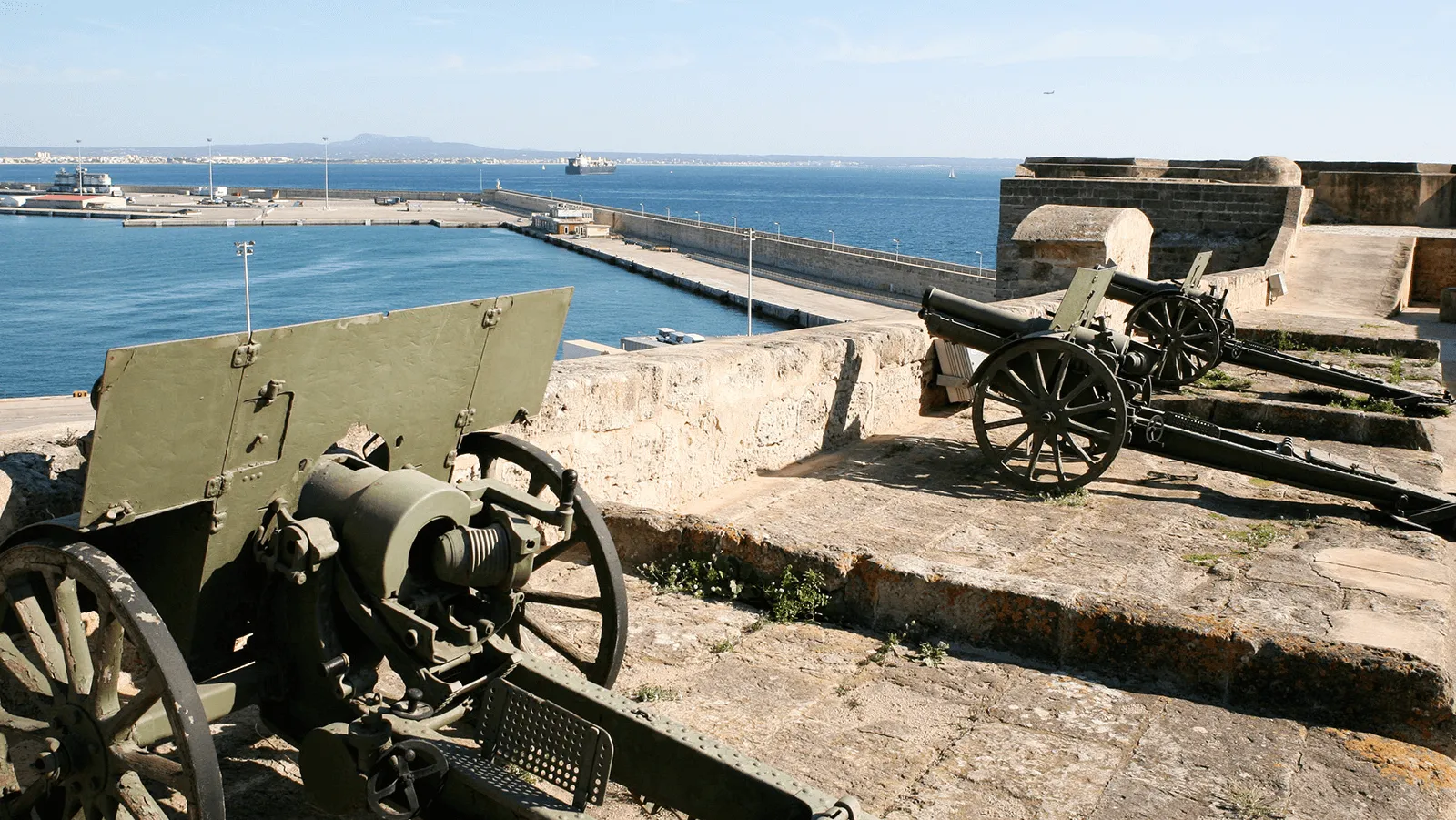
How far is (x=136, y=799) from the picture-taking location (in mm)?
2479

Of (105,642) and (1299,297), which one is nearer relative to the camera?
(105,642)

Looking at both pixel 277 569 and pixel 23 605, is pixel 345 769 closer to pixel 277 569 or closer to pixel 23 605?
pixel 277 569

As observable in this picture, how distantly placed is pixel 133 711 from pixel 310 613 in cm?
43

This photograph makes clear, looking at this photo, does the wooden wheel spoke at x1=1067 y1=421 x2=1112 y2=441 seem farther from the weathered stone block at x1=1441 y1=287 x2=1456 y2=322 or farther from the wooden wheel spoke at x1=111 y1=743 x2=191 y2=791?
the weathered stone block at x1=1441 y1=287 x2=1456 y2=322

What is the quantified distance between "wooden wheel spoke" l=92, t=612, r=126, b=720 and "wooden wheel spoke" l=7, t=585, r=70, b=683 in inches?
9.2

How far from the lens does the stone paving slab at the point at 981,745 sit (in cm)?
296

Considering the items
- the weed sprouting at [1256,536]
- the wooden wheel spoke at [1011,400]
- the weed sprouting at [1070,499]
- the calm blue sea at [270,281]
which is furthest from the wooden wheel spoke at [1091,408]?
the calm blue sea at [270,281]

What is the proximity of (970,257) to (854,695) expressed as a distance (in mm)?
87326

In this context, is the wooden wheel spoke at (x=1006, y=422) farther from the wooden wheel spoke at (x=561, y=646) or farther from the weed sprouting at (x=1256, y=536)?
the wooden wheel spoke at (x=561, y=646)

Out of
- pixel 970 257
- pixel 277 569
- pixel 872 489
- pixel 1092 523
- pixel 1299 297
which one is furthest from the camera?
pixel 970 257

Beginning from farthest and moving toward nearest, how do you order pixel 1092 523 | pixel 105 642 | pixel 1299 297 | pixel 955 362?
pixel 1299 297 < pixel 955 362 < pixel 1092 523 < pixel 105 642

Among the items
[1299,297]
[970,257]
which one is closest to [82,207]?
[970,257]

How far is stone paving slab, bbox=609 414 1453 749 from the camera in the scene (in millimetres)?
3490

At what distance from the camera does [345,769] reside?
2.61 metres
